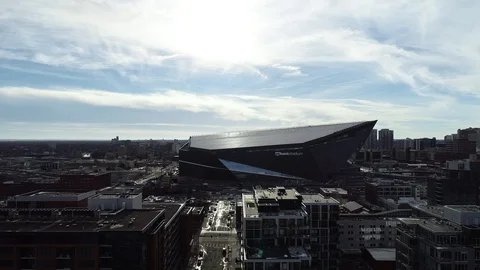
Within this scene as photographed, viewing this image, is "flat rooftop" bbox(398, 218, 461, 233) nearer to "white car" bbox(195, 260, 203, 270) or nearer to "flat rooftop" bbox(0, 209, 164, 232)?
"flat rooftop" bbox(0, 209, 164, 232)

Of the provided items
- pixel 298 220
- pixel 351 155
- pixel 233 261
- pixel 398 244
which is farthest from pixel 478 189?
pixel 298 220

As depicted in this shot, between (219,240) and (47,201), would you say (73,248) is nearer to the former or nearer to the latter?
(47,201)

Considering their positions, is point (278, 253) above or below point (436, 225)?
below

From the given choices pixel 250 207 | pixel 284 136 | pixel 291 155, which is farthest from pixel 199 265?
pixel 284 136

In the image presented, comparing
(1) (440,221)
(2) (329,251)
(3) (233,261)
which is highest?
(1) (440,221)

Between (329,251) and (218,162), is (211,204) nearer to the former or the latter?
(218,162)

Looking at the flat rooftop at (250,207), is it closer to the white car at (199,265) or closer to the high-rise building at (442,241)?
the white car at (199,265)
